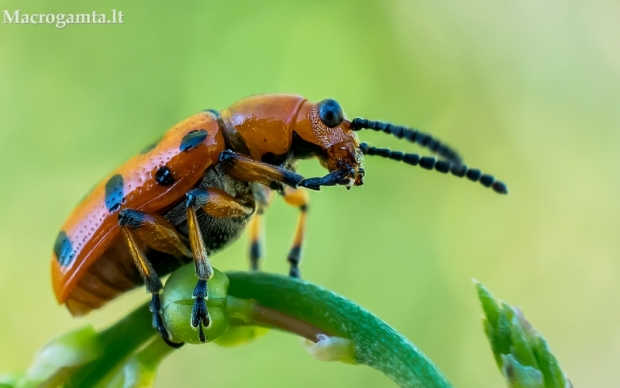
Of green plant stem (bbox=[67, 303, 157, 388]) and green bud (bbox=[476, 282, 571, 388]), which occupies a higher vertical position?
green bud (bbox=[476, 282, 571, 388])

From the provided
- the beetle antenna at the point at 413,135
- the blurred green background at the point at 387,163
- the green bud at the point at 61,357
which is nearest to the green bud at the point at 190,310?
the green bud at the point at 61,357

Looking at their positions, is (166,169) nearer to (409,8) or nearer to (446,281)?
(446,281)

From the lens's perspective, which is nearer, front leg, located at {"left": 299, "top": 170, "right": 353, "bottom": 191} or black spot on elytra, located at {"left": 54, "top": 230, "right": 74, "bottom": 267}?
front leg, located at {"left": 299, "top": 170, "right": 353, "bottom": 191}

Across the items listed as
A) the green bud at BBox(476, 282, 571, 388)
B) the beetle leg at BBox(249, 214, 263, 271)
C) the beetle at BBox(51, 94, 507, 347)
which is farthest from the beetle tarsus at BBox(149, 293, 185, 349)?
the beetle leg at BBox(249, 214, 263, 271)

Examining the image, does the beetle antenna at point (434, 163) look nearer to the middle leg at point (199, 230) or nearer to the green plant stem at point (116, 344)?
the middle leg at point (199, 230)

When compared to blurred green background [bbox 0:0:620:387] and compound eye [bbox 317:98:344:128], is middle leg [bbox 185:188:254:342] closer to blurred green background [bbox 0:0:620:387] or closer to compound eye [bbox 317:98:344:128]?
compound eye [bbox 317:98:344:128]

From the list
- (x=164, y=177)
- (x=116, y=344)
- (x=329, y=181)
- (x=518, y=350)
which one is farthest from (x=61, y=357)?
(x=518, y=350)

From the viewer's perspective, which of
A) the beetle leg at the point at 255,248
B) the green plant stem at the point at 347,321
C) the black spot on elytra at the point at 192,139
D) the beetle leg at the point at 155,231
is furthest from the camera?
the beetle leg at the point at 255,248

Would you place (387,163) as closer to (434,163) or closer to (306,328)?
(434,163)
